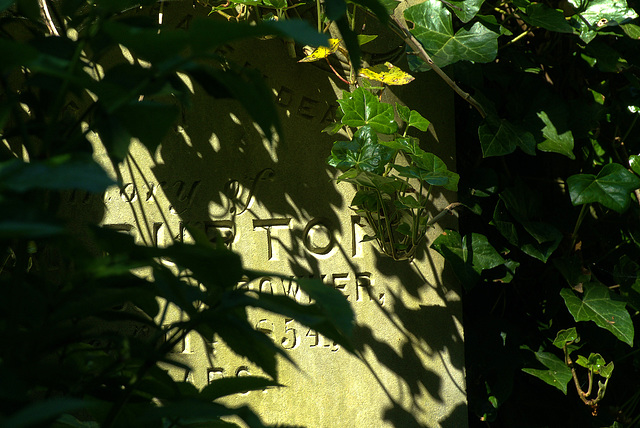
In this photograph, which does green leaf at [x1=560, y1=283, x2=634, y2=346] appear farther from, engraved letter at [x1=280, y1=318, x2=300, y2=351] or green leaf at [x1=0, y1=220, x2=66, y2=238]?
green leaf at [x1=0, y1=220, x2=66, y2=238]

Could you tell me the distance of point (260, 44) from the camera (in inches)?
51.9

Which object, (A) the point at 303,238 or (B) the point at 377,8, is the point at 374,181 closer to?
(A) the point at 303,238

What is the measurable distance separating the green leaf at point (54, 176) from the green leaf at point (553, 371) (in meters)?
1.23

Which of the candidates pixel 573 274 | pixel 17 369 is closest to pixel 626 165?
pixel 573 274

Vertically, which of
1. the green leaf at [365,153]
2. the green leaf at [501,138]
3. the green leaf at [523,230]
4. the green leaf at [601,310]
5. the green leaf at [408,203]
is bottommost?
the green leaf at [601,310]

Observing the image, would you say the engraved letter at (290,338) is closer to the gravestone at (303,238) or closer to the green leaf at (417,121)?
Result: the gravestone at (303,238)

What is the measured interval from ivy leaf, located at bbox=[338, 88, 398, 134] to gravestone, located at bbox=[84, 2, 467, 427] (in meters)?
0.12

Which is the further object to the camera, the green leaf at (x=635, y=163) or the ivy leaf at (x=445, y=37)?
the green leaf at (x=635, y=163)

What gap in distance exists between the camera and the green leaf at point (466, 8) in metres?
1.21

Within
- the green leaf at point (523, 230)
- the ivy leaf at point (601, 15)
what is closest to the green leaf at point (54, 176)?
the green leaf at point (523, 230)

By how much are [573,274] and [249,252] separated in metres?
0.76

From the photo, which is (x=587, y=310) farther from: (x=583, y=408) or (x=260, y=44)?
(x=260, y=44)

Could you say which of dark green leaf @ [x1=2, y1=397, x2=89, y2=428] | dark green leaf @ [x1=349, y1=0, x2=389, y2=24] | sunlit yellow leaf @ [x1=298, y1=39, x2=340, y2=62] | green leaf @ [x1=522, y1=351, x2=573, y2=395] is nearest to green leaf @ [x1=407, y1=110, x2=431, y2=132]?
sunlit yellow leaf @ [x1=298, y1=39, x2=340, y2=62]

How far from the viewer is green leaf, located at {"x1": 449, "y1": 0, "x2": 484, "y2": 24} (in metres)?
1.21
